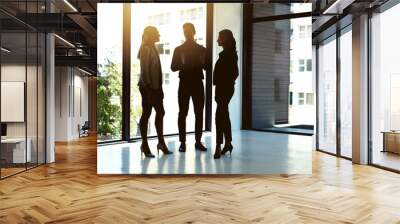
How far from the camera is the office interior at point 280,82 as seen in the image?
5.93 meters

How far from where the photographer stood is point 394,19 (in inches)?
271

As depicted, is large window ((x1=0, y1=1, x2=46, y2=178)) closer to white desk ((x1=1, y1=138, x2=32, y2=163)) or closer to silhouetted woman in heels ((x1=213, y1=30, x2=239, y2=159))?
white desk ((x1=1, y1=138, x2=32, y2=163))

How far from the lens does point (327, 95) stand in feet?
33.5

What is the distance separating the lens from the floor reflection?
19.3 ft

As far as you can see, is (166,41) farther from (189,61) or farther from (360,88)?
(360,88)

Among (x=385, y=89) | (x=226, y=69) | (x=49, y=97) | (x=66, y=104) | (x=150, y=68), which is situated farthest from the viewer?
(x=66, y=104)

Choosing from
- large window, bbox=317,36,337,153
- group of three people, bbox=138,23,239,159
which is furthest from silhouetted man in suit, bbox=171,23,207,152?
large window, bbox=317,36,337,153

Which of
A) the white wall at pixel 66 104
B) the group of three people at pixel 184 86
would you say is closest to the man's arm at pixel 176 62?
the group of three people at pixel 184 86

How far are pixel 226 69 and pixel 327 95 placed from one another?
5.14m

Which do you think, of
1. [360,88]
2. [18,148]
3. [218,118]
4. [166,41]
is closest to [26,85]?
[18,148]

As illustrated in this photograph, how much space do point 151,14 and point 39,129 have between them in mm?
3667

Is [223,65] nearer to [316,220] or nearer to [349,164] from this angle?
[316,220]

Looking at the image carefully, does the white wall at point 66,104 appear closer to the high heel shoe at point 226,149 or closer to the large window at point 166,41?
the large window at point 166,41

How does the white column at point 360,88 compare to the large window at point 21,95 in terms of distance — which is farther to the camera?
the white column at point 360,88
